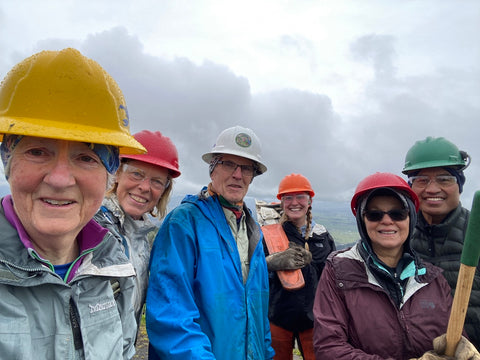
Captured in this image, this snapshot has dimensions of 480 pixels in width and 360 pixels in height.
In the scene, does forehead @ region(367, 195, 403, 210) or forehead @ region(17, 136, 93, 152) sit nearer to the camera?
forehead @ region(17, 136, 93, 152)

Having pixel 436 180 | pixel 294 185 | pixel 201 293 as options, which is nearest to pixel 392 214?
pixel 436 180

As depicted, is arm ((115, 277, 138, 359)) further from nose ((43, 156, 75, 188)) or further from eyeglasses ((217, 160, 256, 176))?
eyeglasses ((217, 160, 256, 176))

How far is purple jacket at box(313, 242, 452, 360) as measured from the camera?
8.60ft

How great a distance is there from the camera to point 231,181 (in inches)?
137

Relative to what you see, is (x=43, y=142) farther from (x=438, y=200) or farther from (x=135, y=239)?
(x=438, y=200)

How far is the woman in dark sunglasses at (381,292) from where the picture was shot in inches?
104

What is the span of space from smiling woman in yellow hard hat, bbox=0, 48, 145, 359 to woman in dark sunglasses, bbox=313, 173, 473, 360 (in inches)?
78.8

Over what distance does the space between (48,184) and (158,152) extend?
1869 millimetres

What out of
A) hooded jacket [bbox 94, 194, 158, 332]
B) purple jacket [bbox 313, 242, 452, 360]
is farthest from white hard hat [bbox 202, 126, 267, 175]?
purple jacket [bbox 313, 242, 452, 360]

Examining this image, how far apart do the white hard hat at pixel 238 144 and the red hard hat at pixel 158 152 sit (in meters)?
0.46

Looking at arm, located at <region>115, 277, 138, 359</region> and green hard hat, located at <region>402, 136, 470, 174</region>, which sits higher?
green hard hat, located at <region>402, 136, 470, 174</region>

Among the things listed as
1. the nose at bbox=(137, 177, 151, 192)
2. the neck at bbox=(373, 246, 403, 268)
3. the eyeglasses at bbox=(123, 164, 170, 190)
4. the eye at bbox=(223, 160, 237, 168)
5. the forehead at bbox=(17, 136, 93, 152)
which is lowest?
the neck at bbox=(373, 246, 403, 268)

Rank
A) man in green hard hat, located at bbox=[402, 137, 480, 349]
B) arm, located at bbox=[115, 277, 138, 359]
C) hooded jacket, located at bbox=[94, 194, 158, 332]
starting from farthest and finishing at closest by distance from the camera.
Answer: man in green hard hat, located at bbox=[402, 137, 480, 349] < hooded jacket, located at bbox=[94, 194, 158, 332] < arm, located at bbox=[115, 277, 138, 359]

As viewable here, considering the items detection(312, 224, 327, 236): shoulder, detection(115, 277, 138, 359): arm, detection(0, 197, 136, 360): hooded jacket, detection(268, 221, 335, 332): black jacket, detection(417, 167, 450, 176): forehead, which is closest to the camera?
detection(0, 197, 136, 360): hooded jacket
